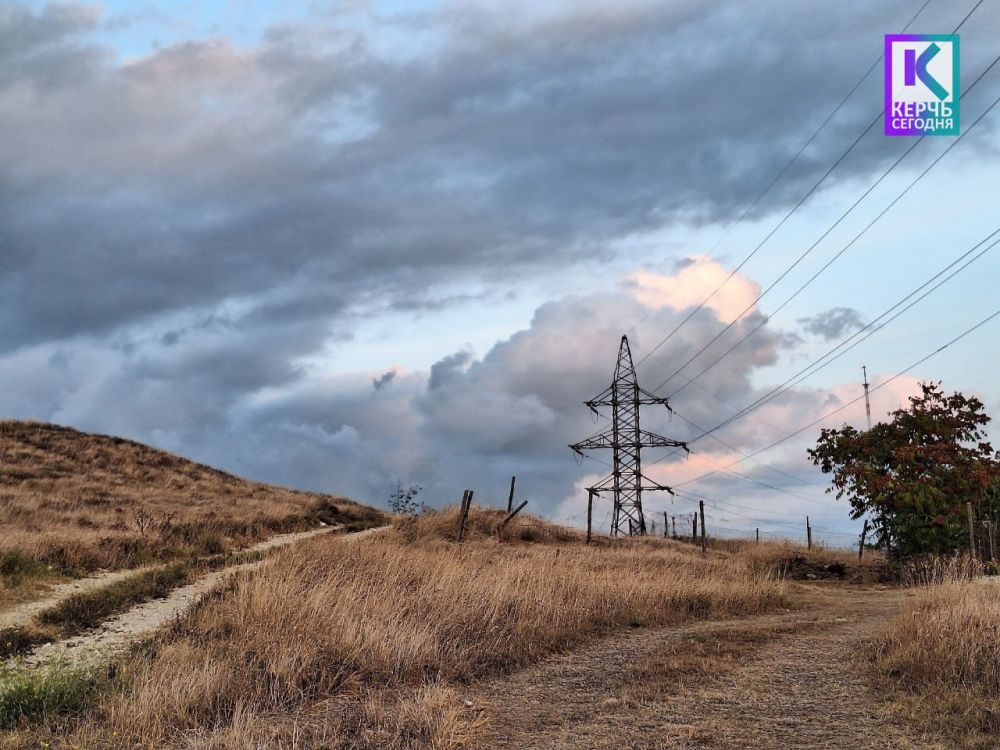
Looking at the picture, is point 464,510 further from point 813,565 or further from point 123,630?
point 123,630

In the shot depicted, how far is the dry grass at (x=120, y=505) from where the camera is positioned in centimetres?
2017

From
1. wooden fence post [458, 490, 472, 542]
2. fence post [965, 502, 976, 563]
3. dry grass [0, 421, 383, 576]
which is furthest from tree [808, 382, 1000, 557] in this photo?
dry grass [0, 421, 383, 576]

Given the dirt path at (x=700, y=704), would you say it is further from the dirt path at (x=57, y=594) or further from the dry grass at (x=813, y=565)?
the dry grass at (x=813, y=565)

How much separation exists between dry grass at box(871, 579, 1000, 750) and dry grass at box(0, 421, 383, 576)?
15.0 metres

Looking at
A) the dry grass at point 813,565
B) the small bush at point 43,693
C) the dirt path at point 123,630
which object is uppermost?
the dry grass at point 813,565

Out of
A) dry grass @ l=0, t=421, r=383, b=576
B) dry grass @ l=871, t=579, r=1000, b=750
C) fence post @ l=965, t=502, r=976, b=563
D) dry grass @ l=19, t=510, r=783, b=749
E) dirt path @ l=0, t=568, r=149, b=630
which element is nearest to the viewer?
dry grass @ l=19, t=510, r=783, b=749

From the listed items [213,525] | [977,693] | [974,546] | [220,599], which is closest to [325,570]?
[220,599]

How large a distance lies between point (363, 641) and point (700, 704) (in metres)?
4.03

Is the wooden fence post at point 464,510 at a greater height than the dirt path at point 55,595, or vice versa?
the wooden fence post at point 464,510

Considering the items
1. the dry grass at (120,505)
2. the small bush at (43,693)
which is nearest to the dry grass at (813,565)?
the dry grass at (120,505)

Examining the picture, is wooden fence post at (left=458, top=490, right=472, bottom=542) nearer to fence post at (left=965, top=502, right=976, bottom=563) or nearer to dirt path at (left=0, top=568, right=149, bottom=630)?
dirt path at (left=0, top=568, right=149, bottom=630)

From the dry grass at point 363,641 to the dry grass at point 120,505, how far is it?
6.17 m

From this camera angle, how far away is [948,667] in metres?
9.41

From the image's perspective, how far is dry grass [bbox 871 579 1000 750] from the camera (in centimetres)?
815
